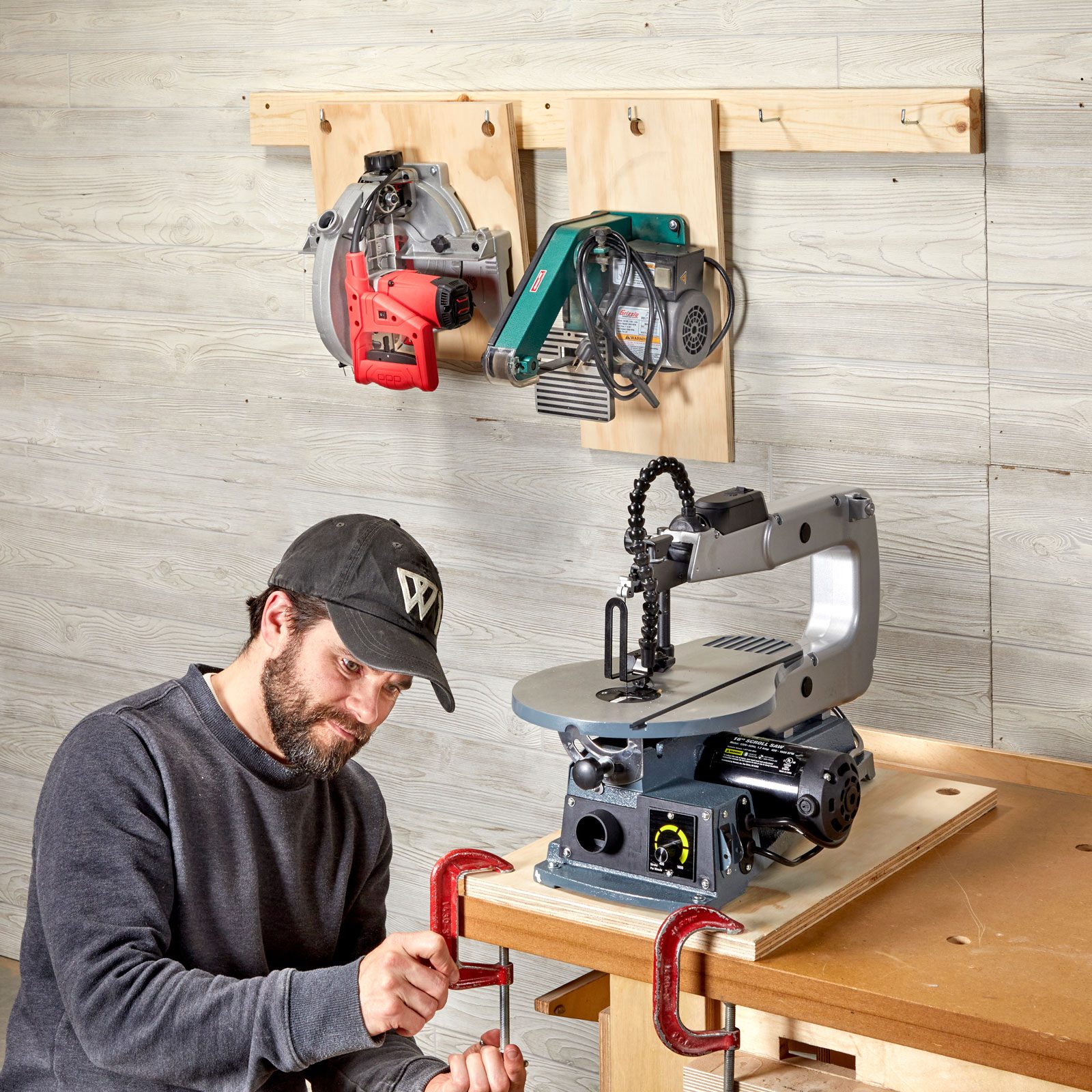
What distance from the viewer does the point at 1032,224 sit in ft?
6.95

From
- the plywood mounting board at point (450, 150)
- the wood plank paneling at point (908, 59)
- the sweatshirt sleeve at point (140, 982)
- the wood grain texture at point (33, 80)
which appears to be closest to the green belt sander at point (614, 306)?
the plywood mounting board at point (450, 150)

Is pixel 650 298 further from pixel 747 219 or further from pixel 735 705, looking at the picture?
pixel 735 705

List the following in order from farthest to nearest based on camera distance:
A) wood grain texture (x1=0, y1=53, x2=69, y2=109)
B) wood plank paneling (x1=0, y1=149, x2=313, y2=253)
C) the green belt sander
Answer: wood grain texture (x1=0, y1=53, x2=69, y2=109) < wood plank paneling (x1=0, y1=149, x2=313, y2=253) < the green belt sander

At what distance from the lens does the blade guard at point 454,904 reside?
1.84 meters

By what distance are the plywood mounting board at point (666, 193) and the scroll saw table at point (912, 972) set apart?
77cm

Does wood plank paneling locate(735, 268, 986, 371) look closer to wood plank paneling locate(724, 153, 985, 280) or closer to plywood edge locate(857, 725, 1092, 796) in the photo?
wood plank paneling locate(724, 153, 985, 280)

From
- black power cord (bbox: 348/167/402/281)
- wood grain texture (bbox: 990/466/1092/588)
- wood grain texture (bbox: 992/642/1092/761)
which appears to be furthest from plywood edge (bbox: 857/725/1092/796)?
black power cord (bbox: 348/167/402/281)

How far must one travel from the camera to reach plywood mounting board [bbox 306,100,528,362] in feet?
8.26

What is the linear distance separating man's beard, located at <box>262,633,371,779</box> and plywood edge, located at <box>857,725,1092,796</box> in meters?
0.88

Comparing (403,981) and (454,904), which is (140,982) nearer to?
(403,981)

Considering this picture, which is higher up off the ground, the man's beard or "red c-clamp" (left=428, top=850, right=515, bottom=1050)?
the man's beard

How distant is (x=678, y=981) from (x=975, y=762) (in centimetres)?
81

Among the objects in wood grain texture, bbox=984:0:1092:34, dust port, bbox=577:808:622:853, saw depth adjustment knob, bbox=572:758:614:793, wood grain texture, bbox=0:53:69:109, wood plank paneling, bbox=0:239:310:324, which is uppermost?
wood grain texture, bbox=0:53:69:109

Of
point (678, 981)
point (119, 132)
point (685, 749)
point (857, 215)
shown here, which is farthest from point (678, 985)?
point (119, 132)
